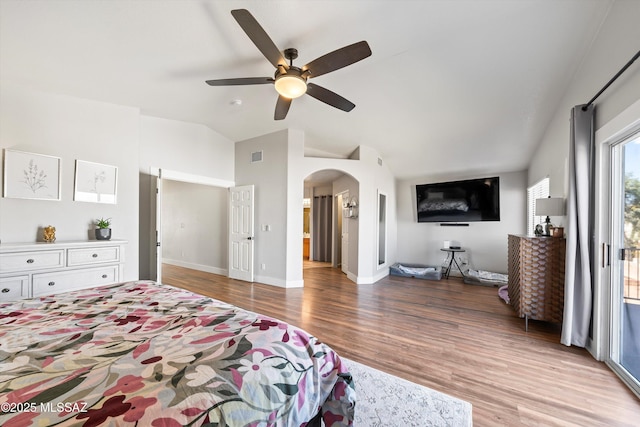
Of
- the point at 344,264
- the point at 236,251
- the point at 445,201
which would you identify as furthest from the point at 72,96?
the point at 445,201

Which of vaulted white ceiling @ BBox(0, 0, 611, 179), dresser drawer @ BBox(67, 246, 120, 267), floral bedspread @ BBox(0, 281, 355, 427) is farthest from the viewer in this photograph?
dresser drawer @ BBox(67, 246, 120, 267)

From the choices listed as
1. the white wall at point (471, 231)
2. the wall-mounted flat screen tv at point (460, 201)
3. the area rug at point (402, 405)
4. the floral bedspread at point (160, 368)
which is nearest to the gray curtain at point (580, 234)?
the area rug at point (402, 405)

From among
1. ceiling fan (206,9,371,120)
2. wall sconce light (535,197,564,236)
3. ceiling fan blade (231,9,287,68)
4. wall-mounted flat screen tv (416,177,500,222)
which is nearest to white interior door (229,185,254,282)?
ceiling fan (206,9,371,120)

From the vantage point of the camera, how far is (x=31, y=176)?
2.90m

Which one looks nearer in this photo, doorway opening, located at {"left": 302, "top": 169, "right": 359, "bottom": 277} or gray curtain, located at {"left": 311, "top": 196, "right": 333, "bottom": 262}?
doorway opening, located at {"left": 302, "top": 169, "right": 359, "bottom": 277}

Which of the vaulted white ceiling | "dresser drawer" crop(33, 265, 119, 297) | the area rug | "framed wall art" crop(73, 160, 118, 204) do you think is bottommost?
the area rug

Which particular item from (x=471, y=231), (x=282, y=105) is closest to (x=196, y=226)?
(x=282, y=105)

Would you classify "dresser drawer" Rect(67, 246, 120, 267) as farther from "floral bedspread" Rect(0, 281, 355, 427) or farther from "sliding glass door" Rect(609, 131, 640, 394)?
"sliding glass door" Rect(609, 131, 640, 394)

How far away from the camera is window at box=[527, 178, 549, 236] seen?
4.24 m

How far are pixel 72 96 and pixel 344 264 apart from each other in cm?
557

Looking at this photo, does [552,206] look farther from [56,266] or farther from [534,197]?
[56,266]

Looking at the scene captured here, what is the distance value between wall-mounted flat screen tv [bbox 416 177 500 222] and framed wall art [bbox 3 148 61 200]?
6.34 meters

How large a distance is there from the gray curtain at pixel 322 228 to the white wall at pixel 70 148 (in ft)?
17.5

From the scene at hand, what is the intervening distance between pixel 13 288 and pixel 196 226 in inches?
156
